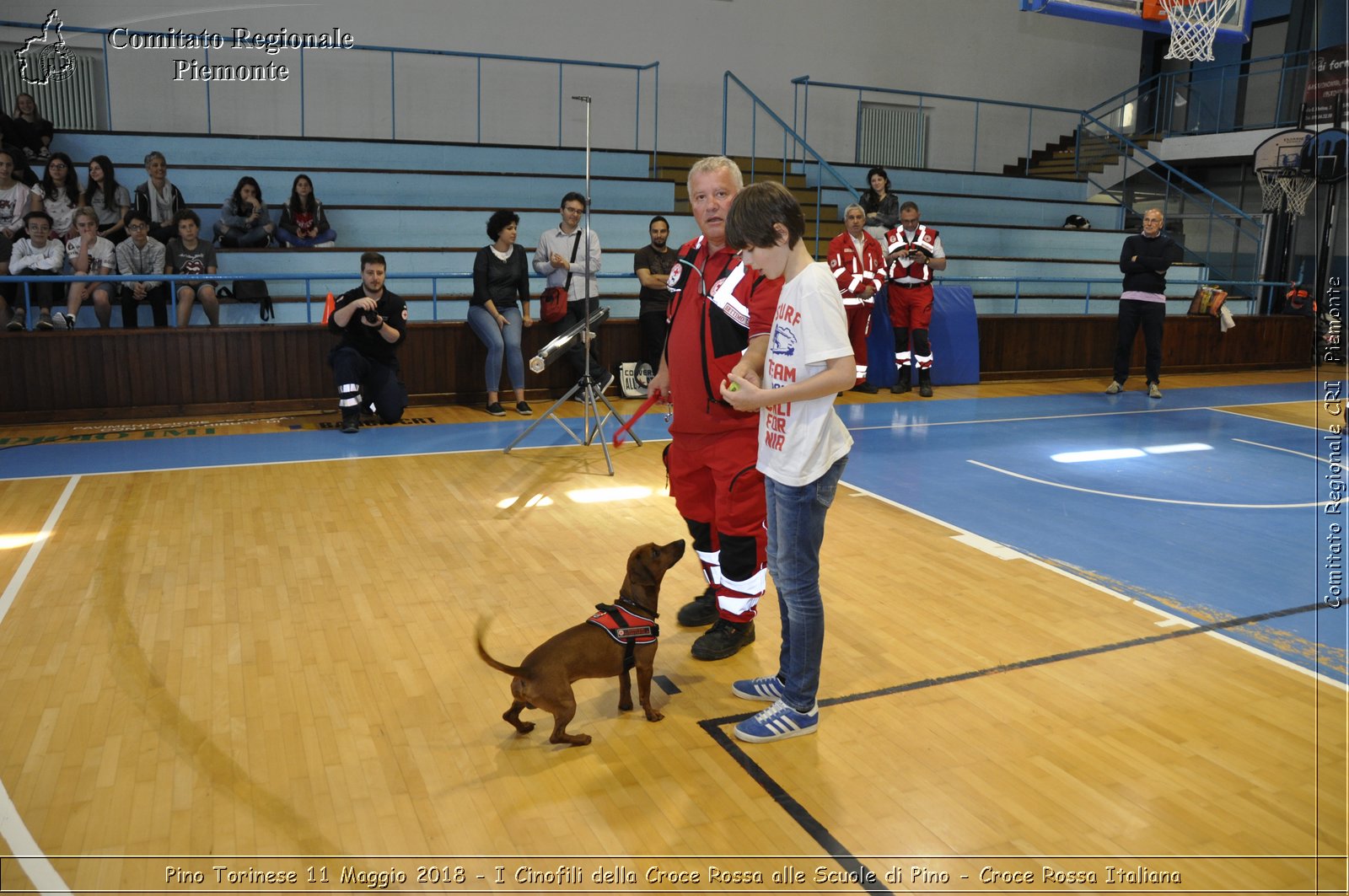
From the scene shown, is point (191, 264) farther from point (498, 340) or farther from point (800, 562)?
point (800, 562)

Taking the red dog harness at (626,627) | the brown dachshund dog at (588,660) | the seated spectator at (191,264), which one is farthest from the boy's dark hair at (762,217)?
the seated spectator at (191,264)

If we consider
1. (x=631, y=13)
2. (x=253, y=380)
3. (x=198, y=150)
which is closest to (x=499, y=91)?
(x=631, y=13)

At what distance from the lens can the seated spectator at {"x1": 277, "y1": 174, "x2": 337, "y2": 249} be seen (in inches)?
409

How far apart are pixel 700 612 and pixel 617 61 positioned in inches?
474

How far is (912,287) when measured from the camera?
10.3m

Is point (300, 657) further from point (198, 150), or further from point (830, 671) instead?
point (198, 150)

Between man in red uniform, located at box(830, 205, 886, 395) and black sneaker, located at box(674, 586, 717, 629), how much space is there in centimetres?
575

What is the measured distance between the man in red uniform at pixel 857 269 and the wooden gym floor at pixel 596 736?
15.3ft

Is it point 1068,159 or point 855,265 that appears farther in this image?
point 1068,159

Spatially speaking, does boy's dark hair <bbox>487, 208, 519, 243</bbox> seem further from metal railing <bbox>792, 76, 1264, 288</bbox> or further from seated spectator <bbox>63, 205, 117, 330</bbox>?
metal railing <bbox>792, 76, 1264, 288</bbox>

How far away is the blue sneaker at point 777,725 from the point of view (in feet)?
10.8

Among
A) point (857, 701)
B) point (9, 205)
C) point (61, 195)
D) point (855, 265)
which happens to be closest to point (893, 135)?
point (855, 265)

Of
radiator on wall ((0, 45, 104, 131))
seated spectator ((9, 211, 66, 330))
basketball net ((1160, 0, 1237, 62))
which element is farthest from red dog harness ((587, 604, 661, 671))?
radiator on wall ((0, 45, 104, 131))

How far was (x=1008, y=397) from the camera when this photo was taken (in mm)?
10453
